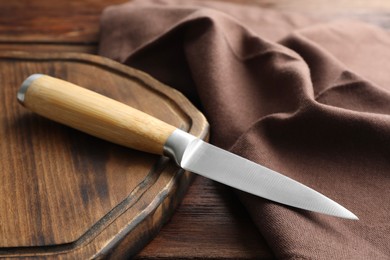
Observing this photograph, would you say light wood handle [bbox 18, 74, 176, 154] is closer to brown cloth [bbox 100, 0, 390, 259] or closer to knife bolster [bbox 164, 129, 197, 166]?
knife bolster [bbox 164, 129, 197, 166]

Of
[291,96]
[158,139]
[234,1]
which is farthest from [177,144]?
[234,1]

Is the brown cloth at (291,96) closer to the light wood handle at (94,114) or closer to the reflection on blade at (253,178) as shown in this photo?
the reflection on blade at (253,178)

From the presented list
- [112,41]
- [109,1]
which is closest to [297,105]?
[112,41]

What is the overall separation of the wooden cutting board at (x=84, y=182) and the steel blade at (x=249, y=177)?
31 millimetres

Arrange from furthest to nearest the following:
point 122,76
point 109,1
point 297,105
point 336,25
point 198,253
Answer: point 109,1 < point 336,25 < point 122,76 < point 297,105 < point 198,253

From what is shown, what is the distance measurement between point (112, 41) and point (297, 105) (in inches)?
14.2

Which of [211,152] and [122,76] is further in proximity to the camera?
[122,76]

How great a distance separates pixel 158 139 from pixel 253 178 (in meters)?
0.13

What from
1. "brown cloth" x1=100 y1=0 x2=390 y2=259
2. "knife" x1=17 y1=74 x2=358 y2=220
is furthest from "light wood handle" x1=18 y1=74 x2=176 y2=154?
"brown cloth" x1=100 y1=0 x2=390 y2=259

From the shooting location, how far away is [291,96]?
871 millimetres

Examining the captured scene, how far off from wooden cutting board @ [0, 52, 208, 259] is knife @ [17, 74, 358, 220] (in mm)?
22

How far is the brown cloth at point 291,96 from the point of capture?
721 millimetres

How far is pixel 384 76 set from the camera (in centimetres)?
99

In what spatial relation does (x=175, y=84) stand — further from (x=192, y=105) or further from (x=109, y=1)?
(x=109, y=1)
